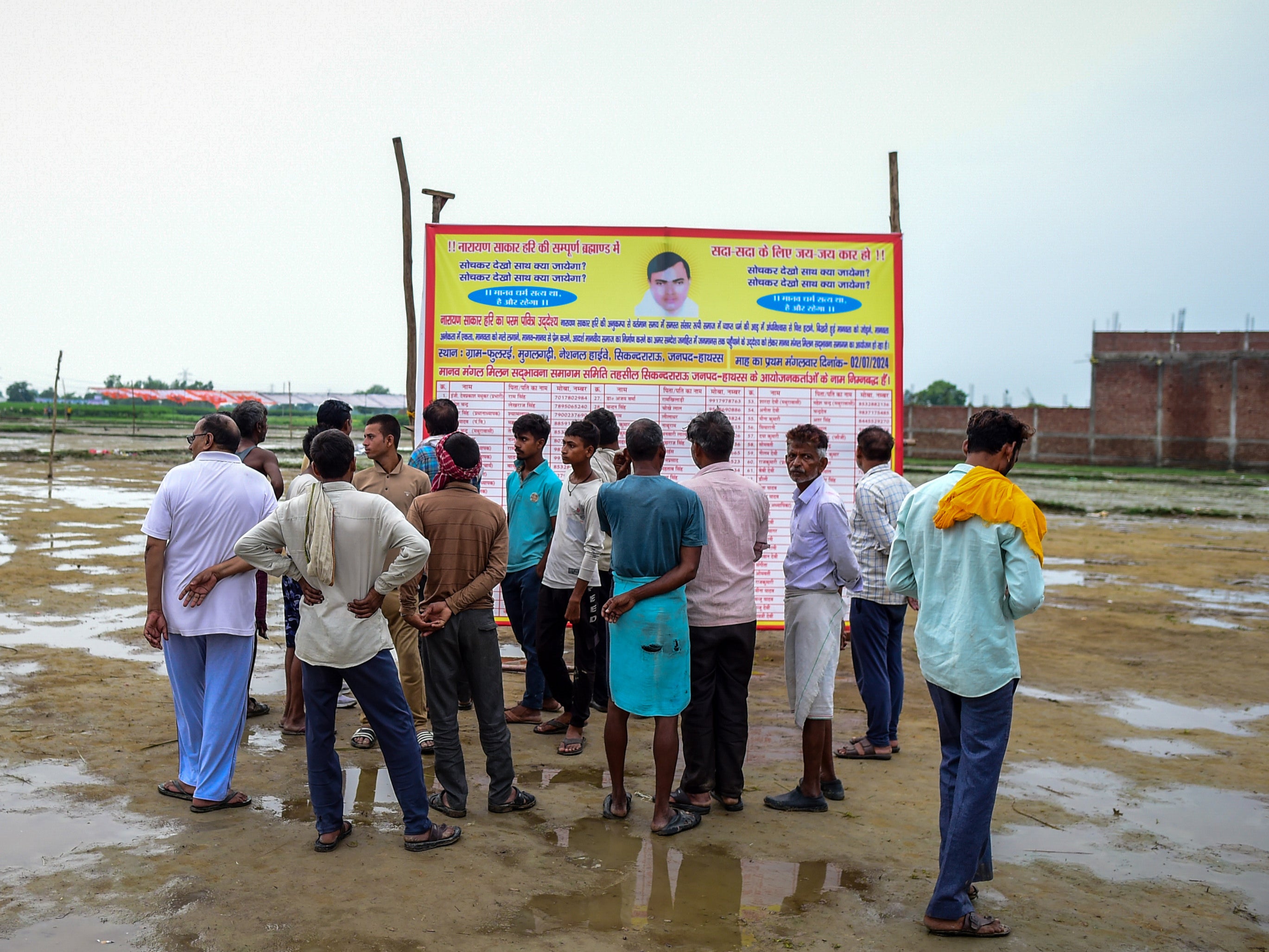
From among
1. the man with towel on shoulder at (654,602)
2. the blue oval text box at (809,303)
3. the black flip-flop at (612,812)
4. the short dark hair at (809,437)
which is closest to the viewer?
the man with towel on shoulder at (654,602)

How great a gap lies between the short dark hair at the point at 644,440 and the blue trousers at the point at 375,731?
139 centimetres

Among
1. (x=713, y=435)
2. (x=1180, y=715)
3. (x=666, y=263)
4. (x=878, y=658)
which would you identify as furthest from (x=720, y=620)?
(x=1180, y=715)

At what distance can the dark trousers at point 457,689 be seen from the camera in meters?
4.47

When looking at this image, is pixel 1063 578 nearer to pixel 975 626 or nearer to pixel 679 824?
pixel 679 824

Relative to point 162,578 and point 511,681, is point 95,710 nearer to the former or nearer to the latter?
point 162,578

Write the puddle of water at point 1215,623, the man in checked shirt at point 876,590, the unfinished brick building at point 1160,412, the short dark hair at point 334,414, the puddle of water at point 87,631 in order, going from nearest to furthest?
the man in checked shirt at point 876,590 < the short dark hair at point 334,414 < the puddle of water at point 87,631 < the puddle of water at point 1215,623 < the unfinished brick building at point 1160,412

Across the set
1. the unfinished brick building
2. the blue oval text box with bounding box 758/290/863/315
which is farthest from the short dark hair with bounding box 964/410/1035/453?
the unfinished brick building

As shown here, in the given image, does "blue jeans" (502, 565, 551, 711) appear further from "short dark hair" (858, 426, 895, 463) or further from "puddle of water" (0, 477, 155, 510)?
"puddle of water" (0, 477, 155, 510)

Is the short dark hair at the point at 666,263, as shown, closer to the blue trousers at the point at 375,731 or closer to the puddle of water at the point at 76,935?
the blue trousers at the point at 375,731

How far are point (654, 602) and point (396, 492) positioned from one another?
73.0 inches

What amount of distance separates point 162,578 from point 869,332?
5446 mm

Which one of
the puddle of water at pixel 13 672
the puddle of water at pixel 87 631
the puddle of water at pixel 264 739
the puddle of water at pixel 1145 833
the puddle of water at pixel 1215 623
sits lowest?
the puddle of water at pixel 1145 833

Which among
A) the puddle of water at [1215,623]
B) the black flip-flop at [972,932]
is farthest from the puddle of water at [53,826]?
the puddle of water at [1215,623]

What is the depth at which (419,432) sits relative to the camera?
7.38 metres
